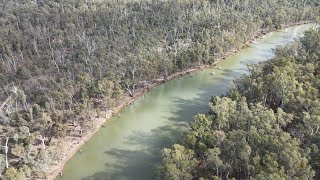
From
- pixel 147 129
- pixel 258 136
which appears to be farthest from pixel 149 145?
pixel 258 136

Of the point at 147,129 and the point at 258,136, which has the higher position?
the point at 258,136

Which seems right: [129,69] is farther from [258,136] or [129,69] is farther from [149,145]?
[258,136]

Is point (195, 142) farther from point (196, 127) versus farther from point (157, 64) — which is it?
point (157, 64)

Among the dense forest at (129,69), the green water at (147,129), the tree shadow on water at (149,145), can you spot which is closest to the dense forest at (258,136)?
the dense forest at (129,69)

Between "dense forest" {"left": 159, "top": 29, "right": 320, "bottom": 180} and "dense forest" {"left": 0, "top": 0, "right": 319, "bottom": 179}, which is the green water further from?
"dense forest" {"left": 159, "top": 29, "right": 320, "bottom": 180}

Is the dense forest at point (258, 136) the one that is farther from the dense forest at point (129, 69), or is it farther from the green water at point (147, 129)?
the green water at point (147, 129)

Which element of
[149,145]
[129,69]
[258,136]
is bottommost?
[149,145]
